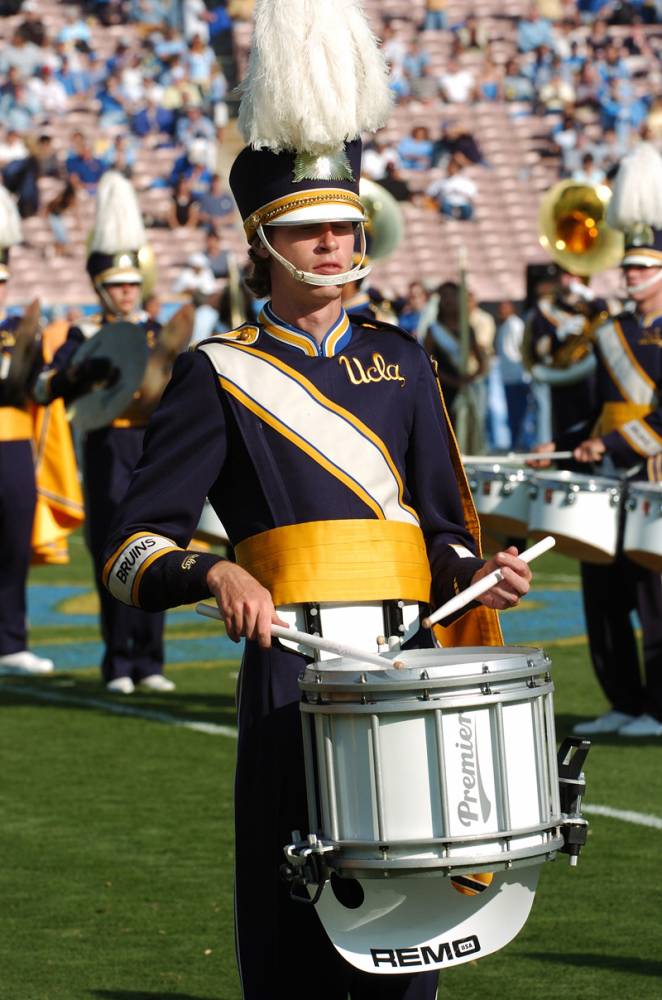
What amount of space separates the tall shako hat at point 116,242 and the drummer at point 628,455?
263 cm

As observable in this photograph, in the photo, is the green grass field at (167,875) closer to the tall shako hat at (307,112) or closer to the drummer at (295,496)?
the drummer at (295,496)

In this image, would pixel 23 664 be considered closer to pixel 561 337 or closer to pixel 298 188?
pixel 561 337

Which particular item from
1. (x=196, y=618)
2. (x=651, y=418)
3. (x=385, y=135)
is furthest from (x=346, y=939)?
(x=385, y=135)

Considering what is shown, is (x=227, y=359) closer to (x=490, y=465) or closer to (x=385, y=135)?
(x=490, y=465)

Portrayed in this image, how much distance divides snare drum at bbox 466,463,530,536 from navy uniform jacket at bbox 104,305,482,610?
4822mm

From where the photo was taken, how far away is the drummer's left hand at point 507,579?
135 inches

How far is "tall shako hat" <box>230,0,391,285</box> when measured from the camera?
3.60 m

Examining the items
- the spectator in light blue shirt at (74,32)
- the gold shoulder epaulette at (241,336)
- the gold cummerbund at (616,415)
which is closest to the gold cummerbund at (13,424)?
the gold cummerbund at (616,415)

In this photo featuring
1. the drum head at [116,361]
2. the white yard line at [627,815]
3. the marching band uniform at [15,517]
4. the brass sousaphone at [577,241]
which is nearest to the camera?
the white yard line at [627,815]

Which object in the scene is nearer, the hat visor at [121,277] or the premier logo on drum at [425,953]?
the premier logo on drum at [425,953]

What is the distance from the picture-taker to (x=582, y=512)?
8258 millimetres

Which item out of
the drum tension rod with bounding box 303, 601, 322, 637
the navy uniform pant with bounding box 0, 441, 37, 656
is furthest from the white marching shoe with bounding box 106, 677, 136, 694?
the drum tension rod with bounding box 303, 601, 322, 637

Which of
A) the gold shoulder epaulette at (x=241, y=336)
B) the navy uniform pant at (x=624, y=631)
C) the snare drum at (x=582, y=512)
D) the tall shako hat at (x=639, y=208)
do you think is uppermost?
the gold shoulder epaulette at (x=241, y=336)

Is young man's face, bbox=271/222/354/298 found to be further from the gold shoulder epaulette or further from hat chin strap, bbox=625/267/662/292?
hat chin strap, bbox=625/267/662/292
